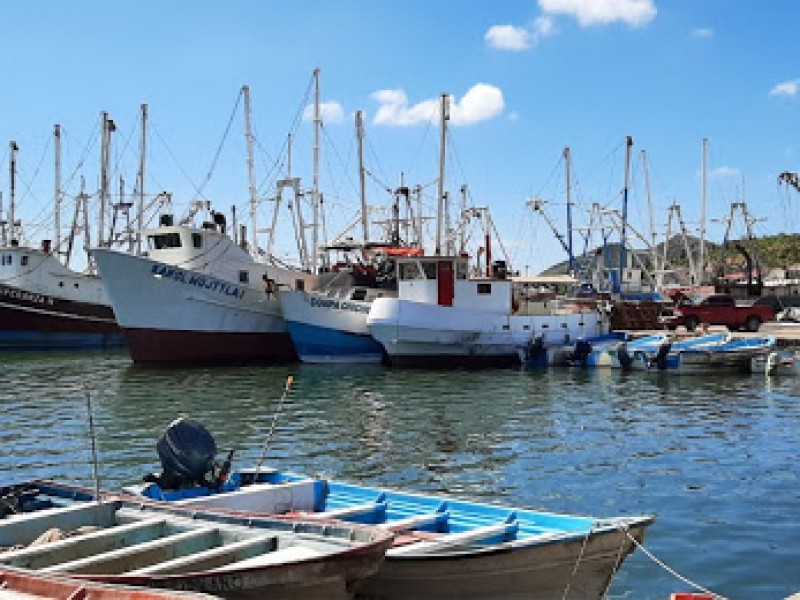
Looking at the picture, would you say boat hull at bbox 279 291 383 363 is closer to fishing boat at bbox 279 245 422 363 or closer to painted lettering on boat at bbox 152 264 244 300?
fishing boat at bbox 279 245 422 363

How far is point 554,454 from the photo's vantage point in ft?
56.1

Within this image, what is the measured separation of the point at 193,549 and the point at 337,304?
102ft

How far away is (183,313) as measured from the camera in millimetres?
38031

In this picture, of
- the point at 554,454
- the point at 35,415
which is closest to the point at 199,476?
the point at 554,454

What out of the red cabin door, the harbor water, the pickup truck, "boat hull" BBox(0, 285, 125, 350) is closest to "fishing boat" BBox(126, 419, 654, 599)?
the harbor water

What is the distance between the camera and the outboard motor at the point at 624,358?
34.6 m

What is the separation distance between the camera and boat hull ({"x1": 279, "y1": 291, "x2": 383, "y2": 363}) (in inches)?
1501

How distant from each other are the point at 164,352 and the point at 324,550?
107 ft

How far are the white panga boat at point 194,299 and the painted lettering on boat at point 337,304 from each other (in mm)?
3383

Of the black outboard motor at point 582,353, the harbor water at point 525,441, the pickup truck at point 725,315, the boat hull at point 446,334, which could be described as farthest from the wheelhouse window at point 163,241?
the pickup truck at point 725,315

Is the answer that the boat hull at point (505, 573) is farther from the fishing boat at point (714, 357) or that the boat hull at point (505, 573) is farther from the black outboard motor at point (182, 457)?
the fishing boat at point (714, 357)

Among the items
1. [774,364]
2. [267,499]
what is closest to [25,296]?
[774,364]

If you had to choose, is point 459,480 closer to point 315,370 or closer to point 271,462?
point 271,462

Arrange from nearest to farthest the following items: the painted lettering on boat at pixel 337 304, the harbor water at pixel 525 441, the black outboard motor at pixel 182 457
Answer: the black outboard motor at pixel 182 457
the harbor water at pixel 525 441
the painted lettering on boat at pixel 337 304
